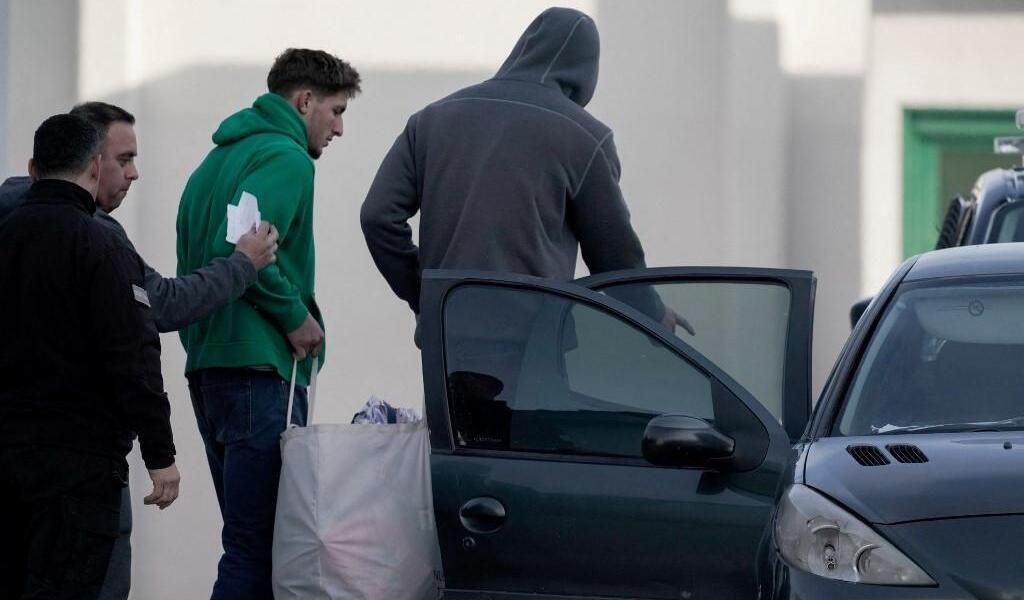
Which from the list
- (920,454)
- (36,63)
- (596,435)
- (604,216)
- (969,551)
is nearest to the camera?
Result: (969,551)

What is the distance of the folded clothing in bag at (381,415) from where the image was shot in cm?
509

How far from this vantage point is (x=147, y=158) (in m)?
8.66

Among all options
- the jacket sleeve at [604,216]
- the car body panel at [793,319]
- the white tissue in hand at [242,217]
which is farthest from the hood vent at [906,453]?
the white tissue in hand at [242,217]

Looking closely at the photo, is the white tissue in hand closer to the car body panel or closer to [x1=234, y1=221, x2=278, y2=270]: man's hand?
[x1=234, y1=221, x2=278, y2=270]: man's hand

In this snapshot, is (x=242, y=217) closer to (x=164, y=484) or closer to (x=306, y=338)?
(x=306, y=338)

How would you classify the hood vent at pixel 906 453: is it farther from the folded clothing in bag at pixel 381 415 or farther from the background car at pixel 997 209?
the background car at pixel 997 209

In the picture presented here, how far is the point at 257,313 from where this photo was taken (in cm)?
532

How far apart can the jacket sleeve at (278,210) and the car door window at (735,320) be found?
1021 mm

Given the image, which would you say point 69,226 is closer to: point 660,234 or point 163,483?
point 163,483

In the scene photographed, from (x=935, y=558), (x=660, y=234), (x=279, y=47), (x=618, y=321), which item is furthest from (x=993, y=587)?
(x=279, y=47)

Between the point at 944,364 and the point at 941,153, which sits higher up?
the point at 941,153

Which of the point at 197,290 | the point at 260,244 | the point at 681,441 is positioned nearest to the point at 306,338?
the point at 260,244

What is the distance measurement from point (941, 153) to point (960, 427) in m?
5.37

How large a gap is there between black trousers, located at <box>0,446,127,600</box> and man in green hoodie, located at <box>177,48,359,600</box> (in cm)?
75
